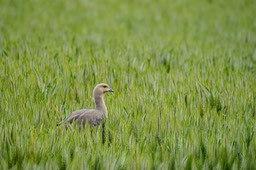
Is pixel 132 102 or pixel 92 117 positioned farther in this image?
pixel 132 102

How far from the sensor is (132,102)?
571 cm

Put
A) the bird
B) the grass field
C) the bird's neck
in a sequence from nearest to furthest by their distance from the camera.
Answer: the grass field → the bird → the bird's neck

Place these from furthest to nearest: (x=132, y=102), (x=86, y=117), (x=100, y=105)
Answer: (x=132, y=102) < (x=100, y=105) < (x=86, y=117)

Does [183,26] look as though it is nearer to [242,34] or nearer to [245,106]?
[242,34]

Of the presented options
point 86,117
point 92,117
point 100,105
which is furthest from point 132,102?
point 86,117

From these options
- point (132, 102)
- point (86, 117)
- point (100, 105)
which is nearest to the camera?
point (86, 117)

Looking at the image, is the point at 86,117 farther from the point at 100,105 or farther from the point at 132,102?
the point at 132,102

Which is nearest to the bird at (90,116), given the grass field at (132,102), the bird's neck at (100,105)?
the bird's neck at (100,105)

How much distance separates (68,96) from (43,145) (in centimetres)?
207

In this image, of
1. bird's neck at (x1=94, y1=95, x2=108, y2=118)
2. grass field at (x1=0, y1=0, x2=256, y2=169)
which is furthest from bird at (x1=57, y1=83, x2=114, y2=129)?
grass field at (x1=0, y1=0, x2=256, y2=169)

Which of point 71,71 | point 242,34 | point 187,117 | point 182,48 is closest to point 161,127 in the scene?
point 187,117

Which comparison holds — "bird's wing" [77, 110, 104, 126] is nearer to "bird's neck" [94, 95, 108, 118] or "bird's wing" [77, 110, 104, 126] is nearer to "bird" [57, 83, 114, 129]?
"bird" [57, 83, 114, 129]

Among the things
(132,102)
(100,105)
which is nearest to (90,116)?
(100,105)

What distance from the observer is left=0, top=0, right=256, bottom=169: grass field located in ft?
13.1
